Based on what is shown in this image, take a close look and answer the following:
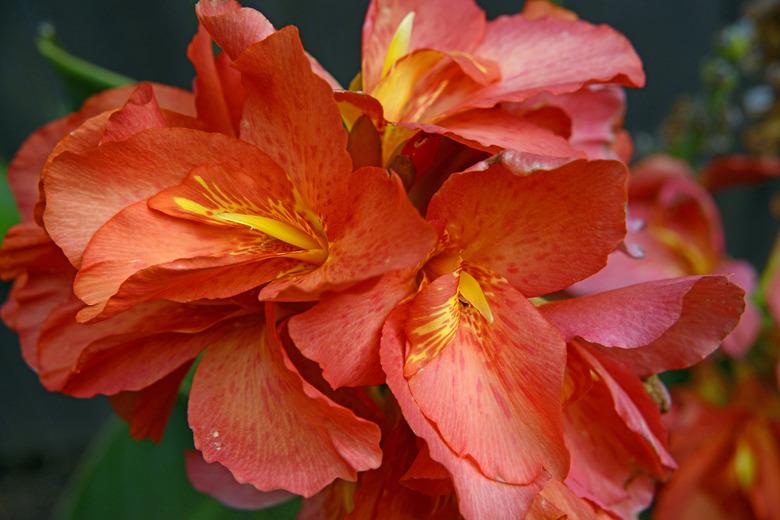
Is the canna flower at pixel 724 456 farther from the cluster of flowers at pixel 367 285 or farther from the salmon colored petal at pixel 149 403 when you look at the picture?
the salmon colored petal at pixel 149 403

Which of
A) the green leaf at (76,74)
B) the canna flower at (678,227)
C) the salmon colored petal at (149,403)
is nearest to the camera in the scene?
the salmon colored petal at (149,403)

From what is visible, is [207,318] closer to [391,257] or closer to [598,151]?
[391,257]

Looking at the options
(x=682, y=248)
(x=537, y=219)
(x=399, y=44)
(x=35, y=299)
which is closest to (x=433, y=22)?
(x=399, y=44)

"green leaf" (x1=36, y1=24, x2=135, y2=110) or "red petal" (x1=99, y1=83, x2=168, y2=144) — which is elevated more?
"red petal" (x1=99, y1=83, x2=168, y2=144)

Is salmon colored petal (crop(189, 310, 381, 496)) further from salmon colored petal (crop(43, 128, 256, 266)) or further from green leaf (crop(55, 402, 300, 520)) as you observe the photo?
green leaf (crop(55, 402, 300, 520))

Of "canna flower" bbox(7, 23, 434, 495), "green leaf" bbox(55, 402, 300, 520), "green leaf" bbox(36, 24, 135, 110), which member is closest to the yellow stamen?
"canna flower" bbox(7, 23, 434, 495)

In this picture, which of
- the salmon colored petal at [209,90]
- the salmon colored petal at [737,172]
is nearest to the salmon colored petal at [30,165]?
the salmon colored petal at [209,90]
